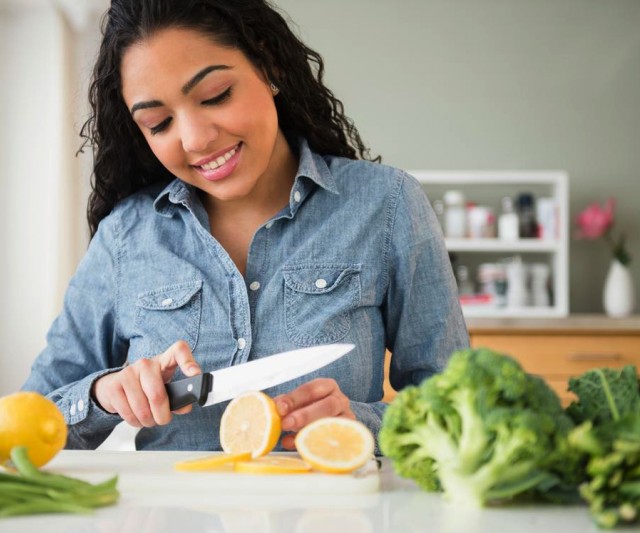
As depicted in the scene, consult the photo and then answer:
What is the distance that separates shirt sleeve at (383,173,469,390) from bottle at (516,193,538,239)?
297cm

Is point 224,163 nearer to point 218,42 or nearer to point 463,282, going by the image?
point 218,42

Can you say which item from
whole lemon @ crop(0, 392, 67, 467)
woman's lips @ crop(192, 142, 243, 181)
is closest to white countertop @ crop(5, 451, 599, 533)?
whole lemon @ crop(0, 392, 67, 467)

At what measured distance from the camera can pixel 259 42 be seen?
5.13ft

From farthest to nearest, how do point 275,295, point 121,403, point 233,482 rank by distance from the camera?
point 275,295 < point 121,403 < point 233,482

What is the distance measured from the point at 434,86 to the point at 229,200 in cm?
330

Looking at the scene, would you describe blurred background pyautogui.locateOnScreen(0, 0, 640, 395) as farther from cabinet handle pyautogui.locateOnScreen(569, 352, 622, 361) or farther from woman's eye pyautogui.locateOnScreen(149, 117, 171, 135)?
woman's eye pyautogui.locateOnScreen(149, 117, 171, 135)

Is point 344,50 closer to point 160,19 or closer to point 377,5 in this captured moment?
point 377,5

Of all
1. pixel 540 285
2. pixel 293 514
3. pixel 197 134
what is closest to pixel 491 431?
pixel 293 514

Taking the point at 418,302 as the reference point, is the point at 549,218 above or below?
below

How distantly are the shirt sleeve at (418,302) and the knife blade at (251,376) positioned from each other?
0.34 metres

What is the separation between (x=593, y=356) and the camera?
12.5ft

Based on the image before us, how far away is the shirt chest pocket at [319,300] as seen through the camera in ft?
4.78

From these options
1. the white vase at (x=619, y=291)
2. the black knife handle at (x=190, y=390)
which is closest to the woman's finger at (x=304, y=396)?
the black knife handle at (x=190, y=390)

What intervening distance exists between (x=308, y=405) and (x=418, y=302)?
400 millimetres
